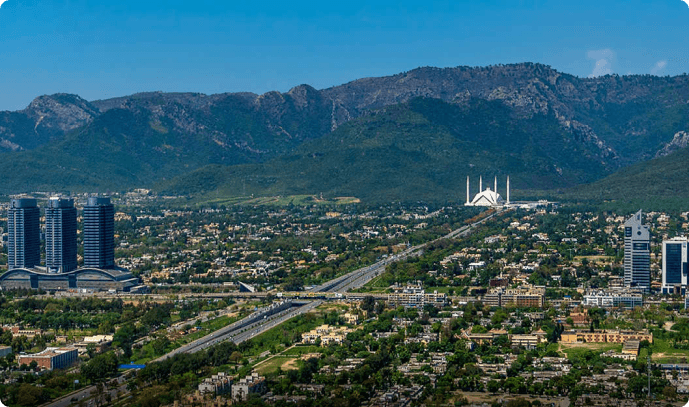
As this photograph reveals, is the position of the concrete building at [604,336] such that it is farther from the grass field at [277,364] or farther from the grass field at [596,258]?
the grass field at [596,258]

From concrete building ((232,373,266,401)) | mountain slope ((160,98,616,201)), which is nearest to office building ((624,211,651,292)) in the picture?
concrete building ((232,373,266,401))

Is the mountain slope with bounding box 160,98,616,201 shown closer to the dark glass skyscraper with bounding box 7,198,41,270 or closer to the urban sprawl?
the urban sprawl

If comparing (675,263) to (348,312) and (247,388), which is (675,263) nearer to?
(348,312)

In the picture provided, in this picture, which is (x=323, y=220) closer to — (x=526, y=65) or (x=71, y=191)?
(x=71, y=191)

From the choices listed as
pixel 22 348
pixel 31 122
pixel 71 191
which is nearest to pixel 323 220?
pixel 71 191

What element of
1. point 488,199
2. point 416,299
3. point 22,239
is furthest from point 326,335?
point 488,199
